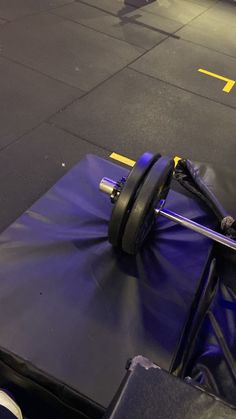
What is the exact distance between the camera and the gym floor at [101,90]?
86.0 inches

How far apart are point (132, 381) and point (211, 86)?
3.08 metres

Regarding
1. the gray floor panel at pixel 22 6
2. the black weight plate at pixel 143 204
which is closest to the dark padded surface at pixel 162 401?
the black weight plate at pixel 143 204

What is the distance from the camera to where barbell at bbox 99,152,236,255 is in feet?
4.17

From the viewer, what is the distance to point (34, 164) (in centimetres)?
207

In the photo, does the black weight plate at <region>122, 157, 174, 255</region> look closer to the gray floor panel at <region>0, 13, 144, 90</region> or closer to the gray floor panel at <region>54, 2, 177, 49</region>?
the gray floor panel at <region>0, 13, 144, 90</region>

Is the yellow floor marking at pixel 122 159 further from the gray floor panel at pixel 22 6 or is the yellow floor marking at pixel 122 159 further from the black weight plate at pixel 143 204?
the gray floor panel at pixel 22 6

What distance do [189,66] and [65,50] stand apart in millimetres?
1152

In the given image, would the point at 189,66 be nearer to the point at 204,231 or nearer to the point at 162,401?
the point at 204,231

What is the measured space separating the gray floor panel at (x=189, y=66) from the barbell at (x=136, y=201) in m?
1.99

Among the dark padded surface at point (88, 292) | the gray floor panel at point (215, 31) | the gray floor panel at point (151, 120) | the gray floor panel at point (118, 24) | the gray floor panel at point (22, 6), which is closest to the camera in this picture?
the dark padded surface at point (88, 292)

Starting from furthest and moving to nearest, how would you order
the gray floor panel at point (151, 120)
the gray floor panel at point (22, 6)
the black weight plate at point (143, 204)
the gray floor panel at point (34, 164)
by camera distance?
the gray floor panel at point (22, 6), the gray floor panel at point (151, 120), the gray floor panel at point (34, 164), the black weight plate at point (143, 204)

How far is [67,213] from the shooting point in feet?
5.32

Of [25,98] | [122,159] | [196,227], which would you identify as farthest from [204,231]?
[25,98]

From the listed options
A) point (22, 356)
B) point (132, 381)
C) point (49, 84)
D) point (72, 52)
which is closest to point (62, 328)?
point (22, 356)
